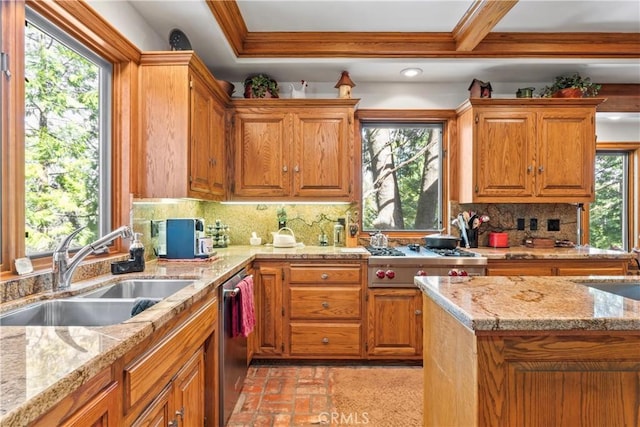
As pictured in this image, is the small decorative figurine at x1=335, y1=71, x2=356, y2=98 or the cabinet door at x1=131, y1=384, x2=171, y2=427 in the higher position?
the small decorative figurine at x1=335, y1=71, x2=356, y2=98

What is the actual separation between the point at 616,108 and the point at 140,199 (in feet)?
14.9

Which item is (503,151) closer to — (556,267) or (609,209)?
(556,267)

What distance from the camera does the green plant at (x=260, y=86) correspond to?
3.30m

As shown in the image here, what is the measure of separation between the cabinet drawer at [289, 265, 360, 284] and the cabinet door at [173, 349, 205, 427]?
1269mm

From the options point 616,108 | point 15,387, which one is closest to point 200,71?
point 15,387

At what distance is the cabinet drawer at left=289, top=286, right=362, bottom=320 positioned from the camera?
9.61 ft

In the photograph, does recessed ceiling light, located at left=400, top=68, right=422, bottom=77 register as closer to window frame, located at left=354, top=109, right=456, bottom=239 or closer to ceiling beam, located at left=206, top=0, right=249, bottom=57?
window frame, located at left=354, top=109, right=456, bottom=239

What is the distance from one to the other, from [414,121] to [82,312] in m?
3.21

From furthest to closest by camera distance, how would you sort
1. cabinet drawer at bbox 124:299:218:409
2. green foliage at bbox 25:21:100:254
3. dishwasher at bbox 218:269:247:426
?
1. dishwasher at bbox 218:269:247:426
2. green foliage at bbox 25:21:100:254
3. cabinet drawer at bbox 124:299:218:409

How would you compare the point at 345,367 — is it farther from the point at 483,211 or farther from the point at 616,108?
the point at 616,108

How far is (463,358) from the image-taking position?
1.20 metres

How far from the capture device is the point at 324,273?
2.93m

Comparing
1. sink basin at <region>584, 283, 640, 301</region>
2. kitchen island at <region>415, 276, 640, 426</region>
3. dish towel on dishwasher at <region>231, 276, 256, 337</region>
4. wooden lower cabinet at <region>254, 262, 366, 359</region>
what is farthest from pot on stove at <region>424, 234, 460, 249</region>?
kitchen island at <region>415, 276, 640, 426</region>

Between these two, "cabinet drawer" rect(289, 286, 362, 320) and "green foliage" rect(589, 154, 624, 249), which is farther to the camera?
"green foliage" rect(589, 154, 624, 249)
